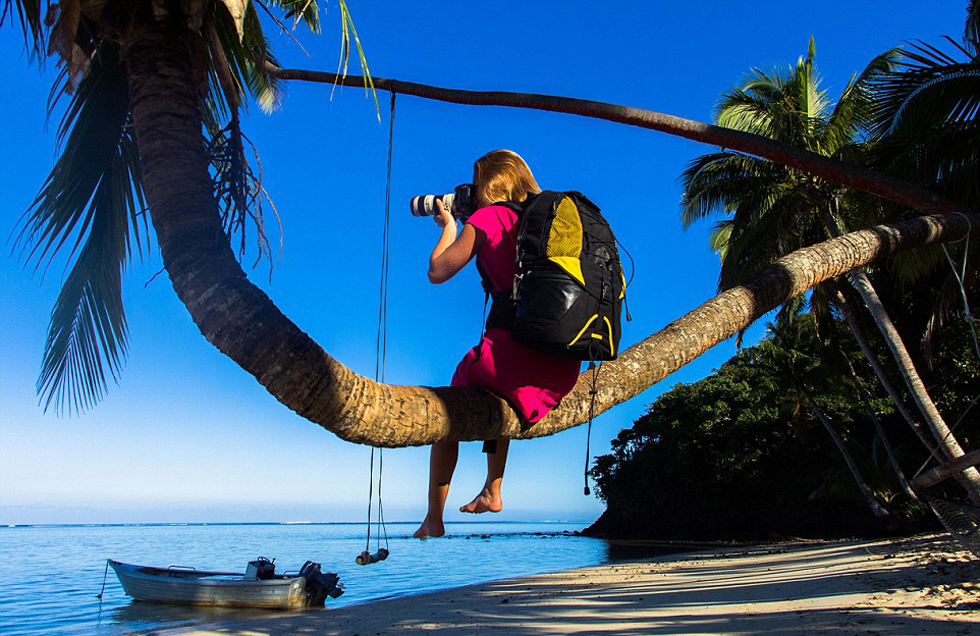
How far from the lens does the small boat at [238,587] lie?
725 inches

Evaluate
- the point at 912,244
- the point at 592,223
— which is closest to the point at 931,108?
the point at 912,244

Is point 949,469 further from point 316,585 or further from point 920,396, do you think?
point 316,585

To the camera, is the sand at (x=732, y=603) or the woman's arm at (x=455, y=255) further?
the sand at (x=732, y=603)

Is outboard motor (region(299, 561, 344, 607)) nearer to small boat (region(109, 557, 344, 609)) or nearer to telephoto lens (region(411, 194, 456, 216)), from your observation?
small boat (region(109, 557, 344, 609))

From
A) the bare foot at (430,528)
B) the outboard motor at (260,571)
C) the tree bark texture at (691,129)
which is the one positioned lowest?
the outboard motor at (260,571)

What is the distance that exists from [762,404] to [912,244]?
27.3 metres

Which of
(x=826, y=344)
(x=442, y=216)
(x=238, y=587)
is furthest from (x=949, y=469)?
(x=238, y=587)

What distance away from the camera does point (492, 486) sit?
2.29 metres

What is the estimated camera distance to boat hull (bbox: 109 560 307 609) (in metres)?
18.4

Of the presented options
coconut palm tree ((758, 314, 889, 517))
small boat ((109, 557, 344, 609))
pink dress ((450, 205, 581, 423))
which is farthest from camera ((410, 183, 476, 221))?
coconut palm tree ((758, 314, 889, 517))

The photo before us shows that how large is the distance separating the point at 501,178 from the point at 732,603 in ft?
30.4

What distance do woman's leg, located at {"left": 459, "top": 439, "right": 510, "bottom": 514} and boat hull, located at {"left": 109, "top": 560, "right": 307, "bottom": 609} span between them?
719 inches

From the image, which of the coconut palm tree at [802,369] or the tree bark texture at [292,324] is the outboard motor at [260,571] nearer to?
the coconut palm tree at [802,369]

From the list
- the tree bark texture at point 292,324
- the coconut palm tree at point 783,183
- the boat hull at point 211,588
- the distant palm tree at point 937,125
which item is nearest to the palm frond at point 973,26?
the distant palm tree at point 937,125
